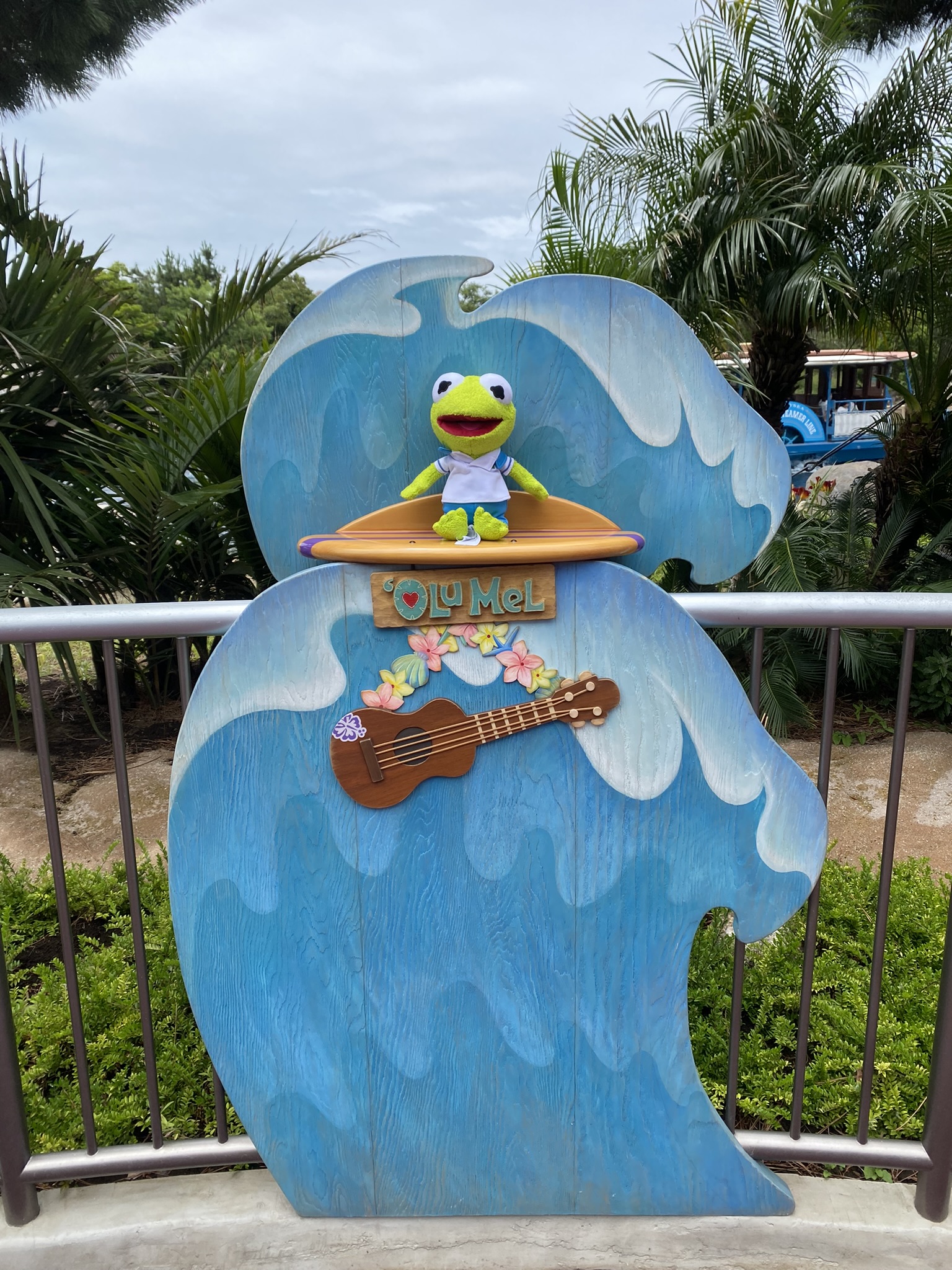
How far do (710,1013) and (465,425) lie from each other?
1.87 meters

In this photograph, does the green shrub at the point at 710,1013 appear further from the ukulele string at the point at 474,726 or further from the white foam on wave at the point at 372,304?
the white foam on wave at the point at 372,304

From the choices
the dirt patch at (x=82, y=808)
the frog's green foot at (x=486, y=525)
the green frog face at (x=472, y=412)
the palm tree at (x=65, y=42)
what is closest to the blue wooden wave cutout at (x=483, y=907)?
the frog's green foot at (x=486, y=525)

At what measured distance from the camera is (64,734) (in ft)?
15.7

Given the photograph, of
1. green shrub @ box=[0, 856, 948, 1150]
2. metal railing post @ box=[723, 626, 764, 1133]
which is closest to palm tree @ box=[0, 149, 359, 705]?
green shrub @ box=[0, 856, 948, 1150]

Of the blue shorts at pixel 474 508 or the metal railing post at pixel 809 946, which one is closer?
the blue shorts at pixel 474 508

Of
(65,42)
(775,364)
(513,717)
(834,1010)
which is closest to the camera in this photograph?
(513,717)

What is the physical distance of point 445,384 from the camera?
1.36m

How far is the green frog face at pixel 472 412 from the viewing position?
52.4 inches

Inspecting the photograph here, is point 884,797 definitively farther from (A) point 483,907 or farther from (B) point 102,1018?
(B) point 102,1018

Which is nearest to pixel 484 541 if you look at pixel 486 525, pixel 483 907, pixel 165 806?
pixel 486 525

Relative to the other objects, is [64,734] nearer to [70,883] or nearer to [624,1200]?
[70,883]

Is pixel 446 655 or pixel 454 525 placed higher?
pixel 454 525

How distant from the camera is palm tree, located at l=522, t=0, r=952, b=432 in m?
4.87

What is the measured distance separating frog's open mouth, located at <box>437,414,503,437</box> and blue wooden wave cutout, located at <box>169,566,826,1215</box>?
0.84ft
